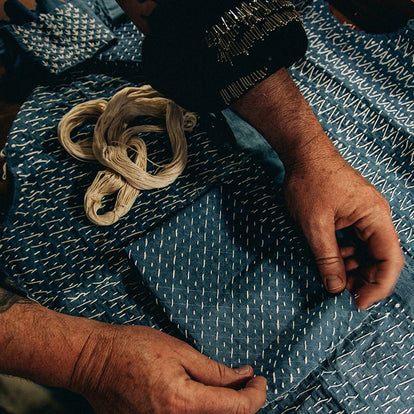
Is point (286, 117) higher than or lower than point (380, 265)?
higher

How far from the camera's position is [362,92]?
4.10 feet

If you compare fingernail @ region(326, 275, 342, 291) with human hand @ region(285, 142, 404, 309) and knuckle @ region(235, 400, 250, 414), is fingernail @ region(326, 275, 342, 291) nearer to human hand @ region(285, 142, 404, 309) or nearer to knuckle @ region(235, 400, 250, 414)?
human hand @ region(285, 142, 404, 309)

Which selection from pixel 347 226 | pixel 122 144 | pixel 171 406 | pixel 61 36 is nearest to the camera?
pixel 171 406

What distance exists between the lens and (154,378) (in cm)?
72

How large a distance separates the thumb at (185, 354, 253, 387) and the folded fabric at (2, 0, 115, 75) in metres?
1.12

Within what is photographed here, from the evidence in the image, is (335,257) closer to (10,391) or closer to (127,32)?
(10,391)

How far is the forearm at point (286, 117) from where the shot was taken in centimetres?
100

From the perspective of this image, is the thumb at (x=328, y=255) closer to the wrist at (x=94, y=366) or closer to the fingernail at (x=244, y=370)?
the fingernail at (x=244, y=370)

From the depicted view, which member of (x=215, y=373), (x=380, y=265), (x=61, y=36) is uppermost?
(x=61, y=36)

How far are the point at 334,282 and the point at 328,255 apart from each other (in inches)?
2.9

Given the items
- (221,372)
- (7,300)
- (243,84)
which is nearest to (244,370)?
(221,372)

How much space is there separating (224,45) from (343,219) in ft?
1.83

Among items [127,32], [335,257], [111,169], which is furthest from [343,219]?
[127,32]

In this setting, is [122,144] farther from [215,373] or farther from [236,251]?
[215,373]
